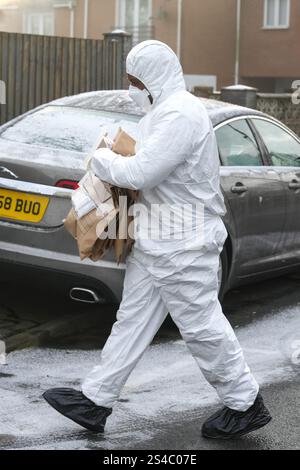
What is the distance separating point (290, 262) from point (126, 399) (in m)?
3.11

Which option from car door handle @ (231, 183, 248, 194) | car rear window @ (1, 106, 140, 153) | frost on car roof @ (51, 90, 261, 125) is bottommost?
car door handle @ (231, 183, 248, 194)

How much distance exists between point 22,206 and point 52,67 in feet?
20.9

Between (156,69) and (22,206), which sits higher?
(156,69)

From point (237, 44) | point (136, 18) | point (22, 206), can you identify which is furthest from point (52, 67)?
point (136, 18)

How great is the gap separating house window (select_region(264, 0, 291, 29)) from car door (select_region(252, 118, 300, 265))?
2763 cm

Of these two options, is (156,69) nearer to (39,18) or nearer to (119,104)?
(119,104)

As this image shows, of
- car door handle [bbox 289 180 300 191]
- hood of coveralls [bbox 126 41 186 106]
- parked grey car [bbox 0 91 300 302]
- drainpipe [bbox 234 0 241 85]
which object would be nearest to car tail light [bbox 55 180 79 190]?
parked grey car [bbox 0 91 300 302]

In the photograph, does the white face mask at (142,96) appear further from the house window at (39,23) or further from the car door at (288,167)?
the house window at (39,23)

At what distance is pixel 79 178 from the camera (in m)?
6.36

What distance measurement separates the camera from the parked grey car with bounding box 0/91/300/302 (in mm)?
6395

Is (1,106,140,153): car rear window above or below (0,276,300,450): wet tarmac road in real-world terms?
above

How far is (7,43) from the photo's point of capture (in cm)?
1184

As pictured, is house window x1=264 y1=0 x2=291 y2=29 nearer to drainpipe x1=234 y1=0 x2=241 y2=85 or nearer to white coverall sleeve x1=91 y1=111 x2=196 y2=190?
drainpipe x1=234 y1=0 x2=241 y2=85
